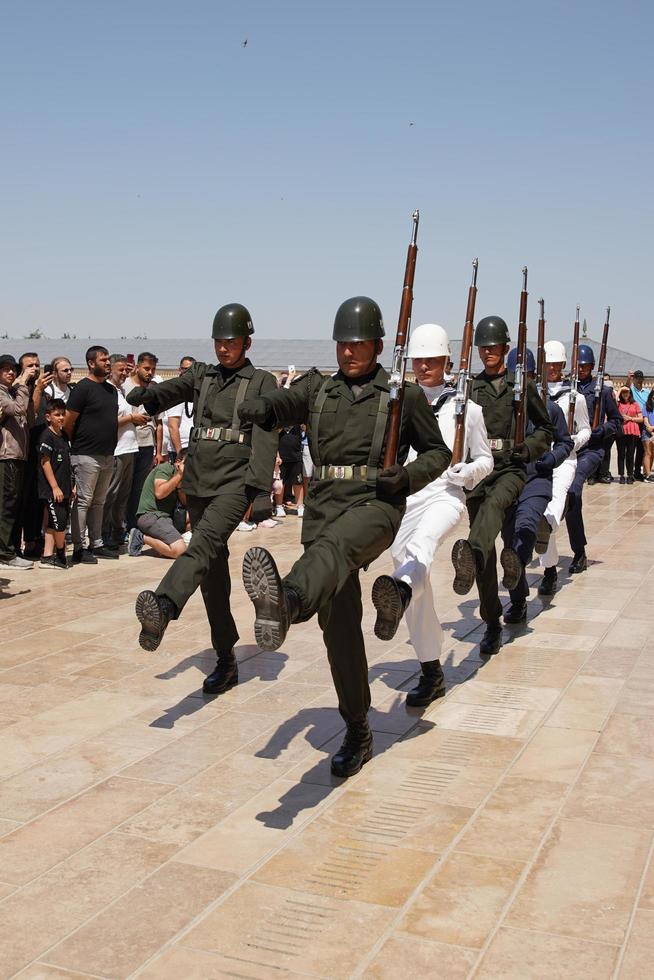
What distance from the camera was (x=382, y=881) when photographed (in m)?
4.15

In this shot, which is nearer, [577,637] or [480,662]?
[480,662]

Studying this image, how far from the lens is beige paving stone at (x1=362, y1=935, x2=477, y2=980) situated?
3471 millimetres

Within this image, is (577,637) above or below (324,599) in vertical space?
below

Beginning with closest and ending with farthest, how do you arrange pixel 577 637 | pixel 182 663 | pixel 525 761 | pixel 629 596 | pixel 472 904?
1. pixel 472 904
2. pixel 525 761
3. pixel 182 663
4. pixel 577 637
5. pixel 629 596

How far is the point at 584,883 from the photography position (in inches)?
162

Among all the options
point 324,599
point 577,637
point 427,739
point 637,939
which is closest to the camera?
point 637,939

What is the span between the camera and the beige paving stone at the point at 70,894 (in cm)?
365

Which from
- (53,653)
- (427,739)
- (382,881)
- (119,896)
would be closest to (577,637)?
(427,739)

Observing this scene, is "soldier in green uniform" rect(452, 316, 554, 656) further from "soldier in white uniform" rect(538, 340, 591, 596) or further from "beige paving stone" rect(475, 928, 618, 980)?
"beige paving stone" rect(475, 928, 618, 980)

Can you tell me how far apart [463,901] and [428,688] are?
2572mm

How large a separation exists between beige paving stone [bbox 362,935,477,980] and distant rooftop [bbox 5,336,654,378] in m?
43.5

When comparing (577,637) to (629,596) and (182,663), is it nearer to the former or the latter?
(629,596)

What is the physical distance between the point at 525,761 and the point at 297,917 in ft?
6.45

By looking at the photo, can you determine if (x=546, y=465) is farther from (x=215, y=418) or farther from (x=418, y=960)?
(x=418, y=960)
